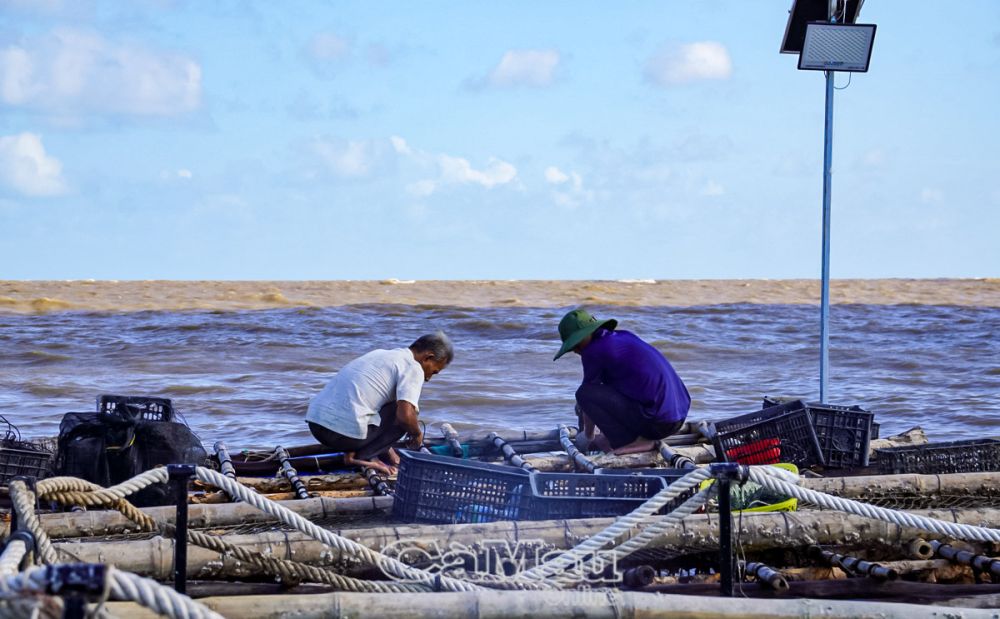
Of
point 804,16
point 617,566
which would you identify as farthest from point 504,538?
point 804,16

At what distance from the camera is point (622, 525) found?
13.1ft

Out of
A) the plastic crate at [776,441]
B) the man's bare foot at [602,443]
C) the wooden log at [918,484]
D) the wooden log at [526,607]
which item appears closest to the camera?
the wooden log at [526,607]

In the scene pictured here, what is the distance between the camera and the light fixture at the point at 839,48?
8.07m

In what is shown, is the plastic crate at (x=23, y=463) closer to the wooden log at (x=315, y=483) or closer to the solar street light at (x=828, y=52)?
the wooden log at (x=315, y=483)

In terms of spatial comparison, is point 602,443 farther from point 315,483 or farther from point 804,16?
point 804,16

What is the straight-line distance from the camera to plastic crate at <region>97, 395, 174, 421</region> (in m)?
7.20

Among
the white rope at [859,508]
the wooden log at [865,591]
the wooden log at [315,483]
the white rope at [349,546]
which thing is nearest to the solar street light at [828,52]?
the wooden log at [315,483]

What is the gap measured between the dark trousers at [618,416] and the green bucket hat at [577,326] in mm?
357

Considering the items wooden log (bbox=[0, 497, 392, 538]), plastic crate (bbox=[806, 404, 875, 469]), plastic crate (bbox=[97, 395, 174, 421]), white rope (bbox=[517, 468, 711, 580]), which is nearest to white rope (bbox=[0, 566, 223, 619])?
white rope (bbox=[517, 468, 711, 580])

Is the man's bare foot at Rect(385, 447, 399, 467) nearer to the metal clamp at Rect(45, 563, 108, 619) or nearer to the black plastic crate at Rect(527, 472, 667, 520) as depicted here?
the black plastic crate at Rect(527, 472, 667, 520)

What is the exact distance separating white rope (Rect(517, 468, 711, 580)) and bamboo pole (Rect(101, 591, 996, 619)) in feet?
1.31

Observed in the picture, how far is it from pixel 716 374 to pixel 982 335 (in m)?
8.34

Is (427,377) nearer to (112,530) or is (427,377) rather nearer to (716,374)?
(112,530)

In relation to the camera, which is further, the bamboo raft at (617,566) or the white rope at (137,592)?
the bamboo raft at (617,566)
